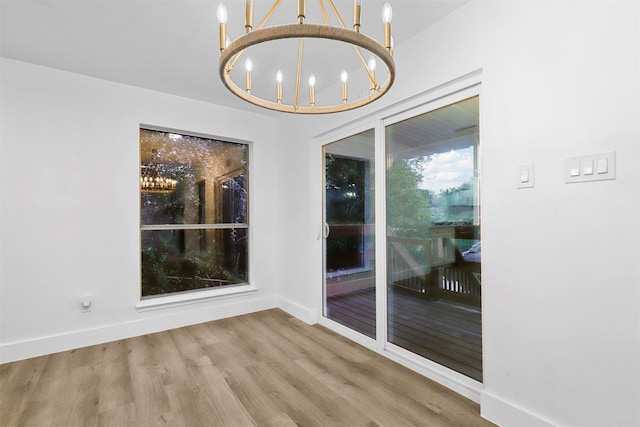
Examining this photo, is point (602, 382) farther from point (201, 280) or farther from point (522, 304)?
point (201, 280)

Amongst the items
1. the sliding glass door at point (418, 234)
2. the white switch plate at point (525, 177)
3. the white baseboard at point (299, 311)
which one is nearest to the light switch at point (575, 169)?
the white switch plate at point (525, 177)

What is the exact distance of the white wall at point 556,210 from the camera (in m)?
1.38

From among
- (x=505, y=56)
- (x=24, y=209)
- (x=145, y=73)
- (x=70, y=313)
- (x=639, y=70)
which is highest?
(x=145, y=73)

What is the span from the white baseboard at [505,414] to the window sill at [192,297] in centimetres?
278

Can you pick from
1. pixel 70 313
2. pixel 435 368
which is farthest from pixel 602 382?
pixel 70 313

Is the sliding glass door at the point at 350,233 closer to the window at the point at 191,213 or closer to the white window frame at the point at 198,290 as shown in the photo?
the white window frame at the point at 198,290

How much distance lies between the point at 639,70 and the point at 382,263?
194 cm

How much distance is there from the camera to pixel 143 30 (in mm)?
2283

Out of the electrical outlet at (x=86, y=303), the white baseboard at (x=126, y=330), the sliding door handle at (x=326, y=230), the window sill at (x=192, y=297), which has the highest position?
the sliding door handle at (x=326, y=230)

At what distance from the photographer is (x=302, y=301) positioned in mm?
3662

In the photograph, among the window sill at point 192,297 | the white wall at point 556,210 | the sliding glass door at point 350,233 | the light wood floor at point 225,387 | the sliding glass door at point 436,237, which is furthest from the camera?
the window sill at point 192,297

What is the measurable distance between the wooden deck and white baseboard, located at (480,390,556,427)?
0.23 m

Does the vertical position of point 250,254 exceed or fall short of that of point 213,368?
it exceeds it

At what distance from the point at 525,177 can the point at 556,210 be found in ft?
0.76
